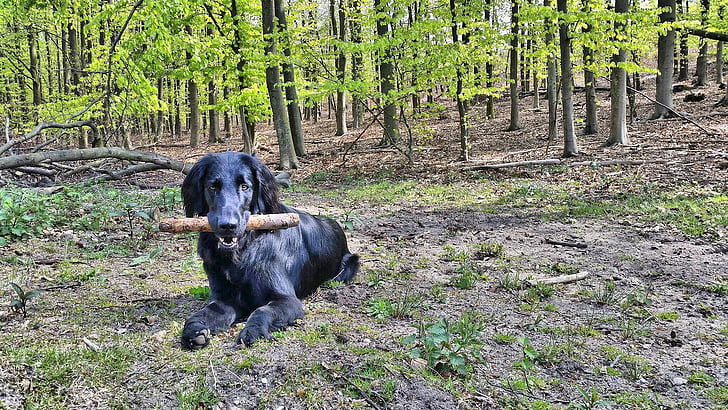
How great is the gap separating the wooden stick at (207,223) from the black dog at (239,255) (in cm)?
11

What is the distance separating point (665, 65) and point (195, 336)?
17.5 meters

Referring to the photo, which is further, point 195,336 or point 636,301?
point 636,301

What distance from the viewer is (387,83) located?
15.1 metres

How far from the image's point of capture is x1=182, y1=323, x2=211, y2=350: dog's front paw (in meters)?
3.10

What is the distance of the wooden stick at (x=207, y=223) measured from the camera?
3.46 m

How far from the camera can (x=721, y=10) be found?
810 inches

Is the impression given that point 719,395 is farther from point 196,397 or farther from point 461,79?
point 461,79

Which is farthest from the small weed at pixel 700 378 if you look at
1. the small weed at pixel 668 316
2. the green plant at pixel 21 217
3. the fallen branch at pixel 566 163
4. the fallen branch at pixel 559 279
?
the fallen branch at pixel 566 163

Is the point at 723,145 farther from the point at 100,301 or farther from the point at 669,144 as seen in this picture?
the point at 100,301

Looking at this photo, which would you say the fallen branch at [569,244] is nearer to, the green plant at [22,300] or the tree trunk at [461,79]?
the green plant at [22,300]

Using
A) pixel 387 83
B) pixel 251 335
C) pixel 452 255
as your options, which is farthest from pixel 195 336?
pixel 387 83

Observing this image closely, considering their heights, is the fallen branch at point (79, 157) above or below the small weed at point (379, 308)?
above

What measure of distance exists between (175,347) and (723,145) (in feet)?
41.9

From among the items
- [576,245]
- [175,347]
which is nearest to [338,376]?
[175,347]
